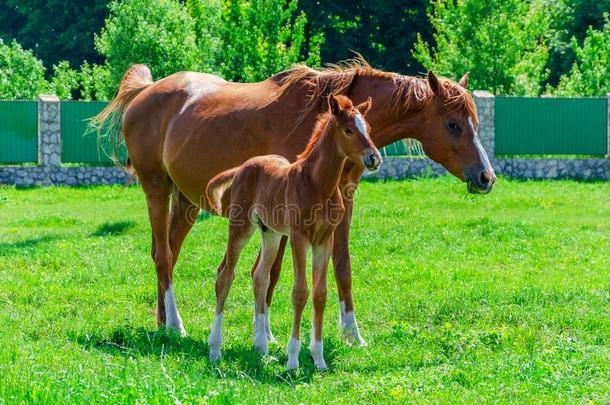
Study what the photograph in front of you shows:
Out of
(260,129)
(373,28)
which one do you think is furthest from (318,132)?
(373,28)

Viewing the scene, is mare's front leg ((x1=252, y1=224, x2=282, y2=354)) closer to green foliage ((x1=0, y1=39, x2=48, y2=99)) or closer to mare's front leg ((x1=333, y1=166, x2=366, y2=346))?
mare's front leg ((x1=333, y1=166, x2=366, y2=346))

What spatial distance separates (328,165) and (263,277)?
3.88ft

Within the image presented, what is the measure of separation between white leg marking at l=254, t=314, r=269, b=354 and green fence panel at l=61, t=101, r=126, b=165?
1645 centimetres

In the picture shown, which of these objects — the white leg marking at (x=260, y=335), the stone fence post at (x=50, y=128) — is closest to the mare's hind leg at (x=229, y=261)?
the white leg marking at (x=260, y=335)

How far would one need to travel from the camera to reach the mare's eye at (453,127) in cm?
816

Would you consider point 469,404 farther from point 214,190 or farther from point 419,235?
point 419,235

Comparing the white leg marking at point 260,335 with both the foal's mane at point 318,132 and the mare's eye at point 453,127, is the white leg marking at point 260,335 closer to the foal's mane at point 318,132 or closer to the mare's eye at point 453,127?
the foal's mane at point 318,132

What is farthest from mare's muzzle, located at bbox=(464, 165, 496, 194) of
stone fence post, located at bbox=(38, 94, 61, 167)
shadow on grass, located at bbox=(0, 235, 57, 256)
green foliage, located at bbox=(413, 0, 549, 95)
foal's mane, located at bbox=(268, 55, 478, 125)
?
green foliage, located at bbox=(413, 0, 549, 95)

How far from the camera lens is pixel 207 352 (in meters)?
7.91

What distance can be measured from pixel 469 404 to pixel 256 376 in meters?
1.62

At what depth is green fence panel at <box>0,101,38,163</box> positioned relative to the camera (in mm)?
23328

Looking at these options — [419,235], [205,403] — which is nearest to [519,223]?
[419,235]

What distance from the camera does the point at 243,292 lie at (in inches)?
413

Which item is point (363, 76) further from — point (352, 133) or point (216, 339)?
point (216, 339)
